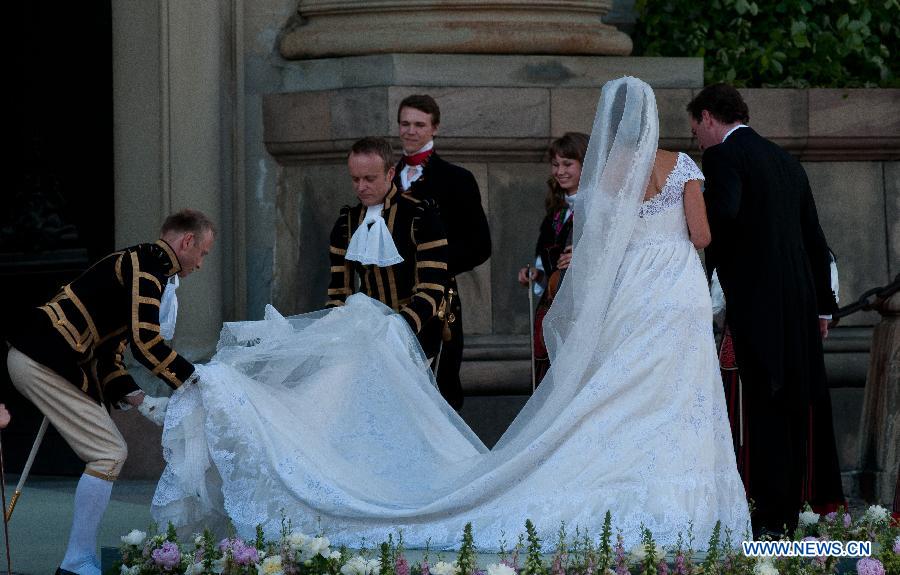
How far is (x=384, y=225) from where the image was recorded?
8195 millimetres

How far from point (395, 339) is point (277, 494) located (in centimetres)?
85

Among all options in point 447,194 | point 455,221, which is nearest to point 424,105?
point 447,194

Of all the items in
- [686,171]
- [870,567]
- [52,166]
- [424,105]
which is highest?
[52,166]

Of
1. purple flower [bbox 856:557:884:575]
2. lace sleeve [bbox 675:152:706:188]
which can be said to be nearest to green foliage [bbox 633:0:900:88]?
lace sleeve [bbox 675:152:706:188]

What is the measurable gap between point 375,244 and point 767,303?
162 cm

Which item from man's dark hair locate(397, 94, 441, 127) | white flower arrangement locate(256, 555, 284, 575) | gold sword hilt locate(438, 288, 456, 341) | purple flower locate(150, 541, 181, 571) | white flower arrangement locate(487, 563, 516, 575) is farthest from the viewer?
man's dark hair locate(397, 94, 441, 127)

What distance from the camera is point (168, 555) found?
21.6ft

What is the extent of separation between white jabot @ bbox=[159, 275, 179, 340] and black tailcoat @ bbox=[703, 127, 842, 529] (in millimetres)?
2124

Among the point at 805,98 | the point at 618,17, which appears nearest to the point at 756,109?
the point at 805,98

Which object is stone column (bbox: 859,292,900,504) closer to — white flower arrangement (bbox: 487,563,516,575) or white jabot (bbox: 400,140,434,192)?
white jabot (bbox: 400,140,434,192)

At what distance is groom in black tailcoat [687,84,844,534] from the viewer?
782 cm

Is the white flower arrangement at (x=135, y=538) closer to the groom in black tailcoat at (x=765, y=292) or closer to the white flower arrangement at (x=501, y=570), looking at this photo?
the white flower arrangement at (x=501, y=570)

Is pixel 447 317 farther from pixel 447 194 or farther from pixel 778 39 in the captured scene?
pixel 778 39

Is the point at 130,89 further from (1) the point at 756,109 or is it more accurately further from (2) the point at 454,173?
(1) the point at 756,109
